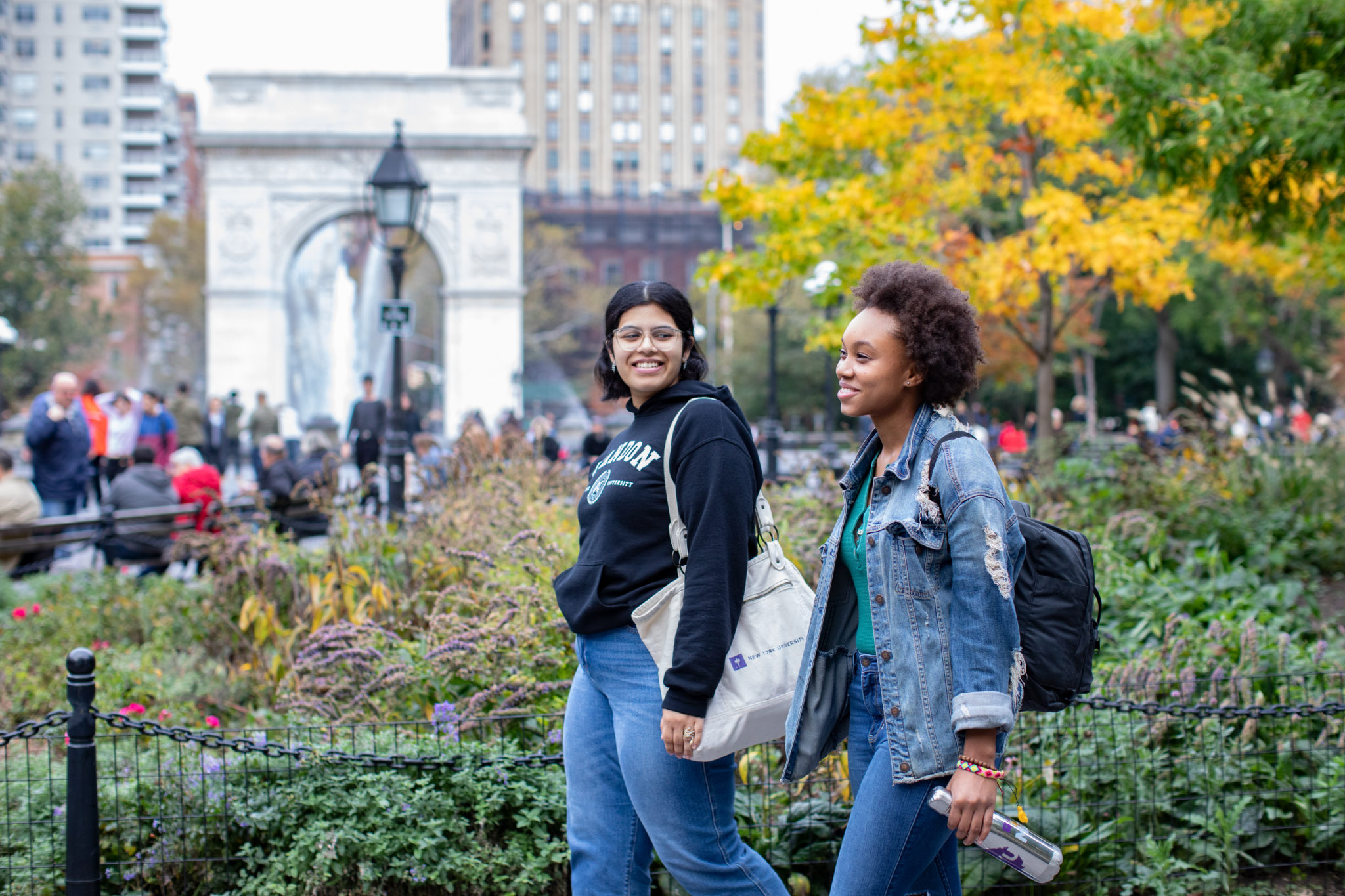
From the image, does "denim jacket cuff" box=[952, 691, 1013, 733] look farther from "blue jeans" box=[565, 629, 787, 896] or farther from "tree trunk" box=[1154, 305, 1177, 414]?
"tree trunk" box=[1154, 305, 1177, 414]

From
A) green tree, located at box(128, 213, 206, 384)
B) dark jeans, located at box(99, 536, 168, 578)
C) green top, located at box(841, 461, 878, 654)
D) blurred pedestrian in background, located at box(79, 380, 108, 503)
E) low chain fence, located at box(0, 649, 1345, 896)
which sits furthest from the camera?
green tree, located at box(128, 213, 206, 384)

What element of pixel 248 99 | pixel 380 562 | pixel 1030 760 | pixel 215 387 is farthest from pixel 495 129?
pixel 1030 760

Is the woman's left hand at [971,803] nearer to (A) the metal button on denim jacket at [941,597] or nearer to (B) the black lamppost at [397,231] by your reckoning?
(A) the metal button on denim jacket at [941,597]

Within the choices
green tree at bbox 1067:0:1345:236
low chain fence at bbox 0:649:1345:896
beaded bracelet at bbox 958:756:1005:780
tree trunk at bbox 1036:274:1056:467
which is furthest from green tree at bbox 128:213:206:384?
beaded bracelet at bbox 958:756:1005:780

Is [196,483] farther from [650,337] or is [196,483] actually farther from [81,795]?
[650,337]

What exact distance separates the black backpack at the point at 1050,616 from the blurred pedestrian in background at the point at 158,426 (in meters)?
14.3

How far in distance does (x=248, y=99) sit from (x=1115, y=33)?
26.2 metres

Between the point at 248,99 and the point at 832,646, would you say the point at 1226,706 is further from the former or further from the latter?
the point at 248,99

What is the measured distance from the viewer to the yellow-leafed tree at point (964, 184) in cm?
942

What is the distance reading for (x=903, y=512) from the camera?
216 cm

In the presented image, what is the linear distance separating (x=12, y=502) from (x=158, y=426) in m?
6.45

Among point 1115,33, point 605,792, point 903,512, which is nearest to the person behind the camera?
point 903,512

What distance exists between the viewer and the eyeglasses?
2594 mm

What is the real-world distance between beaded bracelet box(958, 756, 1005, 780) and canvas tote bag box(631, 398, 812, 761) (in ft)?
1.58
